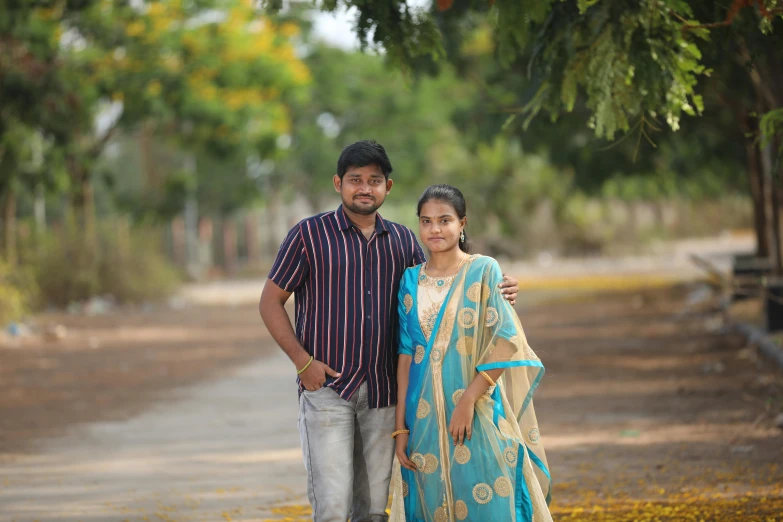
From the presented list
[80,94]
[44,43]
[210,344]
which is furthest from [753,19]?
[80,94]

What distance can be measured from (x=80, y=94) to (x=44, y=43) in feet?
7.66

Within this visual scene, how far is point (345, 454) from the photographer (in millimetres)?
4777

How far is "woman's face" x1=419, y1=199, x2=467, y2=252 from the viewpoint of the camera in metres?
4.74

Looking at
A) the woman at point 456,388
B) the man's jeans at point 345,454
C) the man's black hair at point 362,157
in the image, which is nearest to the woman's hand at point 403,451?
the woman at point 456,388

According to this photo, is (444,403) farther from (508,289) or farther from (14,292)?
(14,292)

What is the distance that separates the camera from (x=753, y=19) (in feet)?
20.5

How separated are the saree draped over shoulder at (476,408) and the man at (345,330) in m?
0.13

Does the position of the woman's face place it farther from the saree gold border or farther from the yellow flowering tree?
the yellow flowering tree

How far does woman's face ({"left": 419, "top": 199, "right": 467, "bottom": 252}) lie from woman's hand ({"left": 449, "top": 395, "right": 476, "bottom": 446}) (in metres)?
0.62

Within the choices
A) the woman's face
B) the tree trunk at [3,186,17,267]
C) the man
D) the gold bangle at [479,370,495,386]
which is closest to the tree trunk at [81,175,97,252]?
the tree trunk at [3,186,17,267]

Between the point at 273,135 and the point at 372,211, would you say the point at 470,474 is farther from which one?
Answer: the point at 273,135

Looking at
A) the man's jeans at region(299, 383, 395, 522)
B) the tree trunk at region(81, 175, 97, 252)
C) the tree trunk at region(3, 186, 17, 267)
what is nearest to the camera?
the man's jeans at region(299, 383, 395, 522)

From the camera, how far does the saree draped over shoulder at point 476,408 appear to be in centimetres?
466

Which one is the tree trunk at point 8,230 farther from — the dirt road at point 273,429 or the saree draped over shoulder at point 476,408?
the saree draped over shoulder at point 476,408
